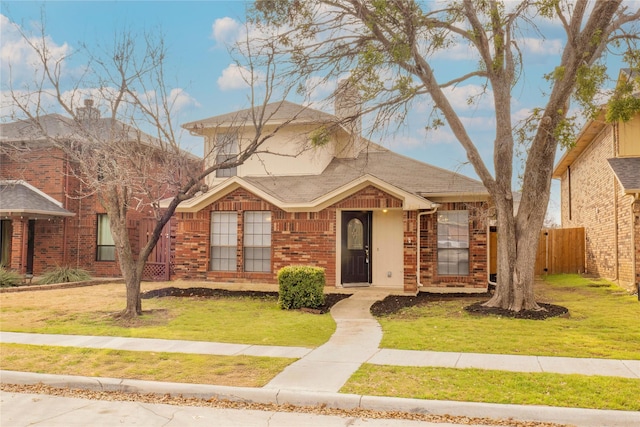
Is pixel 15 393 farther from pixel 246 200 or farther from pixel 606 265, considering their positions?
pixel 606 265

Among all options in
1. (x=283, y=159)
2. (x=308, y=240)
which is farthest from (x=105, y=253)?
(x=308, y=240)

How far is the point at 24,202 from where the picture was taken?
20.5 meters

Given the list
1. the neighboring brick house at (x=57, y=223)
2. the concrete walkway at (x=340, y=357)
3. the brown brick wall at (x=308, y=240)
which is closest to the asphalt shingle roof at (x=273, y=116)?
the brown brick wall at (x=308, y=240)

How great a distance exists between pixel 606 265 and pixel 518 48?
33.0 ft

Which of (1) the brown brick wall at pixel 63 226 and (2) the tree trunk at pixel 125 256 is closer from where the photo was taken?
(2) the tree trunk at pixel 125 256

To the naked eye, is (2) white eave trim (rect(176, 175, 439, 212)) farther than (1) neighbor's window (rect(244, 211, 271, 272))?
No

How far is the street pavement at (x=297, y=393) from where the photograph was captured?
19.1ft

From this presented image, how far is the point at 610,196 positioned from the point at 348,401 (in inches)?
635

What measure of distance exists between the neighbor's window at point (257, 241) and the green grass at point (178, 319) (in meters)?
3.02

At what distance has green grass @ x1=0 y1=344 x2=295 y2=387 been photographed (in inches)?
286

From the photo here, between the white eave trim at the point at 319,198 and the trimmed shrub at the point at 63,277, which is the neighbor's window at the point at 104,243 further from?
A: the white eave trim at the point at 319,198

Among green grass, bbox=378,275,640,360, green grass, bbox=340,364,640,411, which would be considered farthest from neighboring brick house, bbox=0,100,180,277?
green grass, bbox=340,364,640,411

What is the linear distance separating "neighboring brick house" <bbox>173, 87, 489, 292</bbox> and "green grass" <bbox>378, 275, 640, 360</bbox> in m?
2.39

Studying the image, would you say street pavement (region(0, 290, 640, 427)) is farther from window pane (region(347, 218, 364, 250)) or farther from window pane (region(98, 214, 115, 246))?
window pane (region(98, 214, 115, 246))
